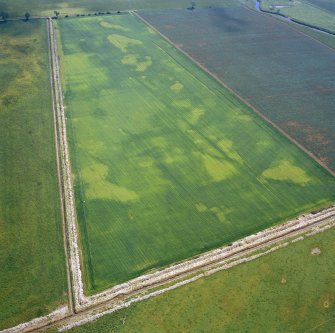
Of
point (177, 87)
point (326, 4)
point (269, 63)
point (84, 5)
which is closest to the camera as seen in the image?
point (177, 87)

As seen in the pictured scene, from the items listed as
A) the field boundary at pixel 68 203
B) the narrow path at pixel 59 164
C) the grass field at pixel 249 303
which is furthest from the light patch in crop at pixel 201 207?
the narrow path at pixel 59 164

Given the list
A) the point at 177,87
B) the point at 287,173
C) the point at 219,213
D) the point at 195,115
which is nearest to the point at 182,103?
the point at 195,115

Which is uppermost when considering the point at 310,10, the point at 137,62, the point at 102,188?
the point at 310,10

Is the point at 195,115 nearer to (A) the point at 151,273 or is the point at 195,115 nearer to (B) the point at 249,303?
(A) the point at 151,273

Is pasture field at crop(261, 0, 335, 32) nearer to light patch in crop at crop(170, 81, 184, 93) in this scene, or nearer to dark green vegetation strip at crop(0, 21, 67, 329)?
light patch in crop at crop(170, 81, 184, 93)

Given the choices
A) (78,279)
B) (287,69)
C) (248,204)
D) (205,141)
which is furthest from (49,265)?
(287,69)

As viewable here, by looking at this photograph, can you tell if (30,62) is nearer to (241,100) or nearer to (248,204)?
(241,100)
